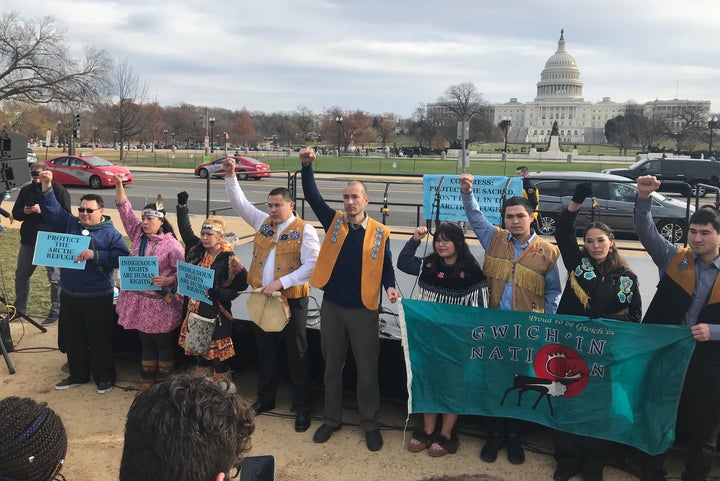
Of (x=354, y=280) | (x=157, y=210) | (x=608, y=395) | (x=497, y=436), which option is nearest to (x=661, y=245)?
(x=608, y=395)

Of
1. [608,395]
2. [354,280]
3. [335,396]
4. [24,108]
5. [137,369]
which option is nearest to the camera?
[608,395]

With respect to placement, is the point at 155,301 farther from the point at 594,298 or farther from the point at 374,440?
the point at 594,298

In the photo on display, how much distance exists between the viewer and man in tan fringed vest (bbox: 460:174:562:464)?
3.84 meters

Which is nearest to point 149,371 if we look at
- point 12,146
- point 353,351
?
point 353,351

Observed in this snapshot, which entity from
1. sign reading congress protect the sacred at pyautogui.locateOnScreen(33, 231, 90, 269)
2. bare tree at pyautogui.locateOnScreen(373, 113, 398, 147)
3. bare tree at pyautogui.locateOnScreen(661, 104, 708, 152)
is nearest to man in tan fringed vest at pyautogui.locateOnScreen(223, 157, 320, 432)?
sign reading congress protect the sacred at pyautogui.locateOnScreen(33, 231, 90, 269)

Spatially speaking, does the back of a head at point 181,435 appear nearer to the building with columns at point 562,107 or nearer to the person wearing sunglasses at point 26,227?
the person wearing sunglasses at point 26,227

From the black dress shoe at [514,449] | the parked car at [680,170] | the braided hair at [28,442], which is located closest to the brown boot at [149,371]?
the black dress shoe at [514,449]

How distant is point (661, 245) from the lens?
12.2 feet

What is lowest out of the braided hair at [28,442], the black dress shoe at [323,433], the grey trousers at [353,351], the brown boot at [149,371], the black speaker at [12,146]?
the black dress shoe at [323,433]

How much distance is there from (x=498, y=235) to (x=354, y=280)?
1.13 m

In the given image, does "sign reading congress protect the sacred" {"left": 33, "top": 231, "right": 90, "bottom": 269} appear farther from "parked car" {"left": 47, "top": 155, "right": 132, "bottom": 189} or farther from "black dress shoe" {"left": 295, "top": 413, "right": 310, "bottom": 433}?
"parked car" {"left": 47, "top": 155, "right": 132, "bottom": 189}

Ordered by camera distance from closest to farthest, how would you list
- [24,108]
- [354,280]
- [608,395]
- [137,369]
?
[608,395] < [354,280] < [137,369] < [24,108]

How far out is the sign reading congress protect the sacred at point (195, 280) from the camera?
Result: 4180mm

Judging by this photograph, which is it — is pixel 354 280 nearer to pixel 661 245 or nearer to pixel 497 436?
pixel 497 436
